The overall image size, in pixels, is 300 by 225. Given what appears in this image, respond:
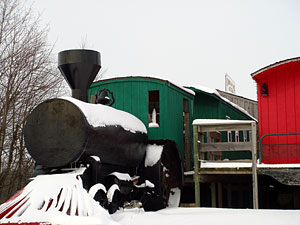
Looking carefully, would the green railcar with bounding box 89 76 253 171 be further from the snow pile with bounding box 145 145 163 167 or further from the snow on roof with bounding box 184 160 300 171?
the snow on roof with bounding box 184 160 300 171

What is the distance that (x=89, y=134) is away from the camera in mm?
6184

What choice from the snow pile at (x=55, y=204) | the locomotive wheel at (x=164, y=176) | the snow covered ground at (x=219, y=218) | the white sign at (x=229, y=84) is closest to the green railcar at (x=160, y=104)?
the locomotive wheel at (x=164, y=176)

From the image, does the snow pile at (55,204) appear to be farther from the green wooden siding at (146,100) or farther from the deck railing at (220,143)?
the deck railing at (220,143)

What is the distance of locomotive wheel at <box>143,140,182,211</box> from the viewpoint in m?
7.97

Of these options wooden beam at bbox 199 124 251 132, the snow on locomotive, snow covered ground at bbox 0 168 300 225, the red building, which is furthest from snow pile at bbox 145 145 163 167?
the red building

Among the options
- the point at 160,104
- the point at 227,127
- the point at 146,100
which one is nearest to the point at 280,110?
the point at 227,127

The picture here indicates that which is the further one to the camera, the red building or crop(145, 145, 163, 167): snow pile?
the red building

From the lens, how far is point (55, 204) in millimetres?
5188

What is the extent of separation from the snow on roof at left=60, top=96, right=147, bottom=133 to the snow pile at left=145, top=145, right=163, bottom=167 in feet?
1.64

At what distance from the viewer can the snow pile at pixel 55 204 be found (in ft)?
15.6

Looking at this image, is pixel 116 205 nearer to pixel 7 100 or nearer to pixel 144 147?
pixel 144 147

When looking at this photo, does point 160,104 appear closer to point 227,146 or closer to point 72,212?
point 227,146

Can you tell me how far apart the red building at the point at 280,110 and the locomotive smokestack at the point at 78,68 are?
486 cm

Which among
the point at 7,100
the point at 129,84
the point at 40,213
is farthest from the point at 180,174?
the point at 7,100
